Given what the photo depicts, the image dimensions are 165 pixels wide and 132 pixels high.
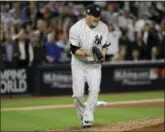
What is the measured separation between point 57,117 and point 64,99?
142 inches

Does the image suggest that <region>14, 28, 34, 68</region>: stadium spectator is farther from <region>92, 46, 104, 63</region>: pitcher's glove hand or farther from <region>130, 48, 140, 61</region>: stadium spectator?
<region>92, 46, 104, 63</region>: pitcher's glove hand

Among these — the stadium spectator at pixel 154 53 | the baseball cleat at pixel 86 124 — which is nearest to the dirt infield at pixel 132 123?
the baseball cleat at pixel 86 124

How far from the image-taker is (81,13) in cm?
1895

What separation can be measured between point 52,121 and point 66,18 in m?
6.30

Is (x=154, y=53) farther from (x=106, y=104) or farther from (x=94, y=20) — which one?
(x=94, y=20)

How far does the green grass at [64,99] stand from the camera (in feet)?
51.8

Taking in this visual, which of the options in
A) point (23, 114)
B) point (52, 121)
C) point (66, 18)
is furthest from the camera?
point (66, 18)

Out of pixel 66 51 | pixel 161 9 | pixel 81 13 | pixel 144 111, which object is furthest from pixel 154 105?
pixel 161 9

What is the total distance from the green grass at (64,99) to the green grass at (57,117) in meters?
1.60

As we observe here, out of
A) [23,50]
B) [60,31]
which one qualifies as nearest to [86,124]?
[23,50]

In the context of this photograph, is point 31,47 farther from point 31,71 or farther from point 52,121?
point 52,121

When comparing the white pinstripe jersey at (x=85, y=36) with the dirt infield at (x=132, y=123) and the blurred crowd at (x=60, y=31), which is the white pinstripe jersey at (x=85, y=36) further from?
the blurred crowd at (x=60, y=31)

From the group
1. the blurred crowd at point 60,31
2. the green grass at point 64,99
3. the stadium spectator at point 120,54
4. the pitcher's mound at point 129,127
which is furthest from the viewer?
the stadium spectator at point 120,54

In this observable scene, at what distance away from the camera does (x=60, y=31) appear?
1775cm
